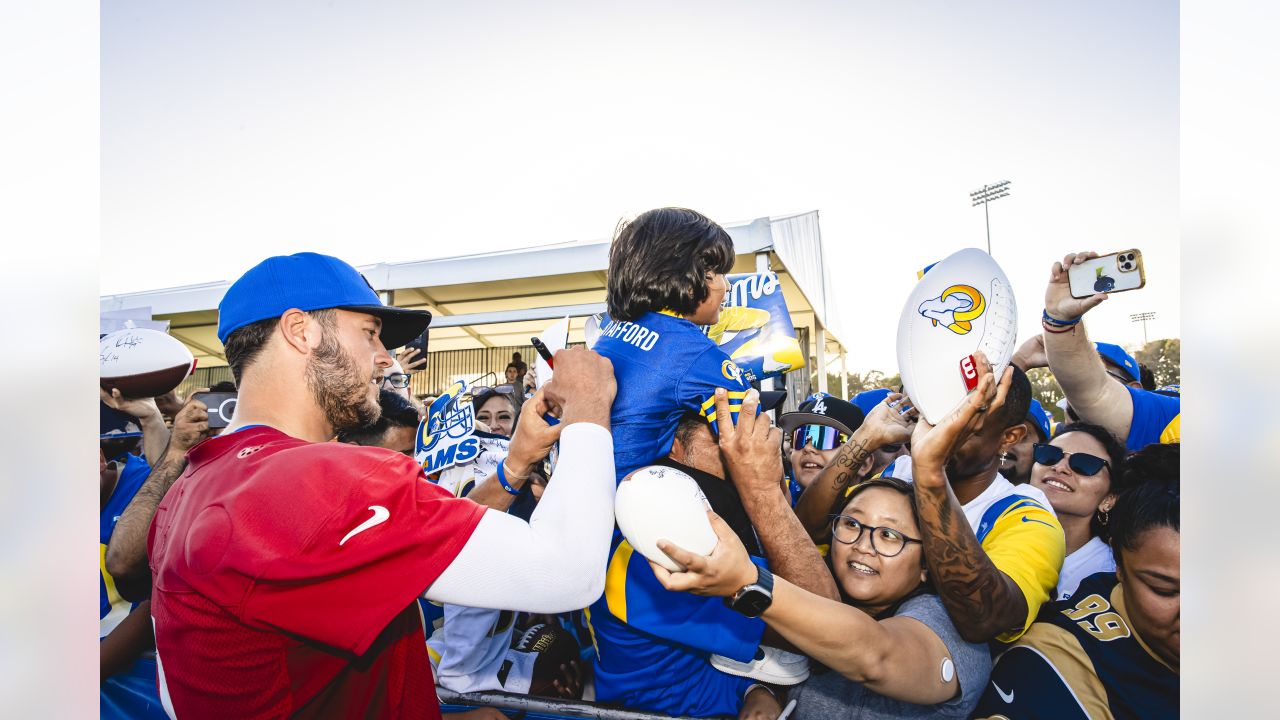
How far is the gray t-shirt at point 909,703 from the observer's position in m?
1.87

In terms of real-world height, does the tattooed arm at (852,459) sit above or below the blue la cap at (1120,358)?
below

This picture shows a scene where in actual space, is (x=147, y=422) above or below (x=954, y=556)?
above

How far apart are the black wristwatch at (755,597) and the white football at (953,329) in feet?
2.47

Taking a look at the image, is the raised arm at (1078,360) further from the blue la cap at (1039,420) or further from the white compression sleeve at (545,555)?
the white compression sleeve at (545,555)

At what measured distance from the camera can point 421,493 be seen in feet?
4.50

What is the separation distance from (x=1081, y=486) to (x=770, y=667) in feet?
6.38

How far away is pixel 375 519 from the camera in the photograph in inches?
50.4

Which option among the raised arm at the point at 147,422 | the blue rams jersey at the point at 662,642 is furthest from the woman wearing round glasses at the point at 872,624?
the raised arm at the point at 147,422

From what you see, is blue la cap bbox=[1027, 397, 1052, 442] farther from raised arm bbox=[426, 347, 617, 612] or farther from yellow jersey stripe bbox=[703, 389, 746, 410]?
raised arm bbox=[426, 347, 617, 612]

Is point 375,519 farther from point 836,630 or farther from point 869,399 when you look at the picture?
point 869,399

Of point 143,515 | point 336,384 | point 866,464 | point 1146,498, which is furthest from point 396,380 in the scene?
point 1146,498

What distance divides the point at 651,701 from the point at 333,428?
4.34 ft

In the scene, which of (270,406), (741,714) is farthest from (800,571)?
(270,406)
